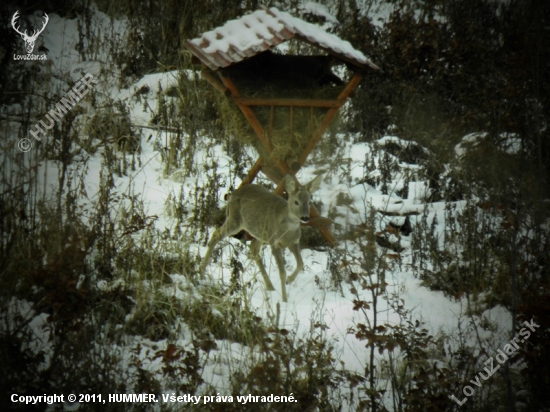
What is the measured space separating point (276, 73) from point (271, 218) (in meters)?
2.13

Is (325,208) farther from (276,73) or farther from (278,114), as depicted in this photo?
(276,73)

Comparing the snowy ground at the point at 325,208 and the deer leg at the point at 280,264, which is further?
the deer leg at the point at 280,264

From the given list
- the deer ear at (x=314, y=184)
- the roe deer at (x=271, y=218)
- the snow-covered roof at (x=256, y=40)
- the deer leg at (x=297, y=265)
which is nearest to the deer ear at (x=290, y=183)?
the roe deer at (x=271, y=218)

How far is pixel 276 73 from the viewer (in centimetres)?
707

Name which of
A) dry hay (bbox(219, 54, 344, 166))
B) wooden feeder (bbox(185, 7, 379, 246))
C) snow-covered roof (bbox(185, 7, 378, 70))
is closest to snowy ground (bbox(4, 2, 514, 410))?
wooden feeder (bbox(185, 7, 379, 246))

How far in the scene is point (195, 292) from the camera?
16.0ft

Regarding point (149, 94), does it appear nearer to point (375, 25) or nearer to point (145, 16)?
point (145, 16)

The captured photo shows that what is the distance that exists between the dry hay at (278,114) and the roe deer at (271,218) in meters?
0.48

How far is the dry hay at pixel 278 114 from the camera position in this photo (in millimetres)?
6266

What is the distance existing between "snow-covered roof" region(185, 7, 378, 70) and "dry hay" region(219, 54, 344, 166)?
54 cm

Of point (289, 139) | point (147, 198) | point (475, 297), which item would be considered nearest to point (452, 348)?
point (475, 297)

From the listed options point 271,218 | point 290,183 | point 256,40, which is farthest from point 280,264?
point 256,40

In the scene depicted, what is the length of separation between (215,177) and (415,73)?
4.67 metres

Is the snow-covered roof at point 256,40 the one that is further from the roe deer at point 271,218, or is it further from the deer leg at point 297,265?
the deer leg at point 297,265
